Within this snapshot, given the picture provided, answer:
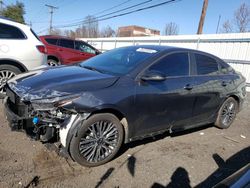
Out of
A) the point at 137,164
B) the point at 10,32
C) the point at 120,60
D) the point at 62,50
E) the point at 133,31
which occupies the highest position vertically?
the point at 133,31

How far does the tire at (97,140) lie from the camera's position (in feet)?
9.49

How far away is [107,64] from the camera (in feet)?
12.8

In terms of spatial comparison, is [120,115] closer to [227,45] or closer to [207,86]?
[207,86]

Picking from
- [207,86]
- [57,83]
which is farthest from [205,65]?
[57,83]

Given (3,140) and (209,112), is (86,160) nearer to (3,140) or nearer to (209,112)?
(3,140)

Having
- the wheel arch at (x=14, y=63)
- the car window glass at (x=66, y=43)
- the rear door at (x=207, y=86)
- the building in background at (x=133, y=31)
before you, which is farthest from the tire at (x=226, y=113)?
the building in background at (x=133, y=31)

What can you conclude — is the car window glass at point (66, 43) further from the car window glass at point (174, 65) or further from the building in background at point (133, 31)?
the building in background at point (133, 31)

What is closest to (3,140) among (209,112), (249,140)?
(209,112)

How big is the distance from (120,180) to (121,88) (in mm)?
1198

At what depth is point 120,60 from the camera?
393 cm

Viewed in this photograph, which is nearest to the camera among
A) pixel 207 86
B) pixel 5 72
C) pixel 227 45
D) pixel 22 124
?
pixel 22 124

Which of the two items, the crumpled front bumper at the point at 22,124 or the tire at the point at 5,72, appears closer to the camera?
the crumpled front bumper at the point at 22,124

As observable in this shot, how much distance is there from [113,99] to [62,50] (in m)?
7.91

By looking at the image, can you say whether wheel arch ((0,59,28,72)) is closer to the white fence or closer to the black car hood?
the black car hood
